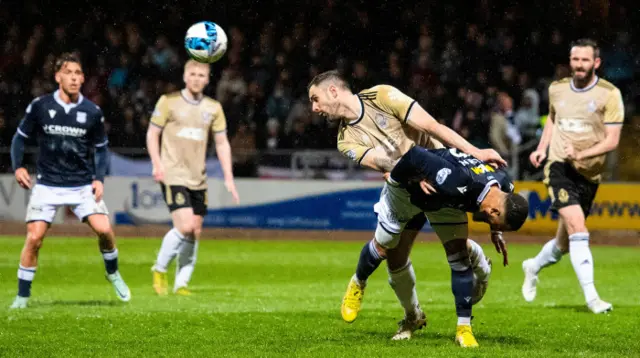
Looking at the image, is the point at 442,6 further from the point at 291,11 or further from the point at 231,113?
the point at 231,113

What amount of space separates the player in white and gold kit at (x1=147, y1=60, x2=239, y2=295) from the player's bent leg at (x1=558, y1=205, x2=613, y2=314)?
12.4 feet

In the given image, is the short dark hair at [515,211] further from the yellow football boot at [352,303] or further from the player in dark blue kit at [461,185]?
the yellow football boot at [352,303]

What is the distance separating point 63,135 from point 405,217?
164 inches

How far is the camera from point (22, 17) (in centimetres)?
2794

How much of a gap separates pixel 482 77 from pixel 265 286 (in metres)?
11.5

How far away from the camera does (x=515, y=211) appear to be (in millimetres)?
6926

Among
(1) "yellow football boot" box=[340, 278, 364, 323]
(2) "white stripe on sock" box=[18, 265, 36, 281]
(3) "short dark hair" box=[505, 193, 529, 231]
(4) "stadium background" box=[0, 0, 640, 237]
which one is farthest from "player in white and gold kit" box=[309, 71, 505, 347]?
(4) "stadium background" box=[0, 0, 640, 237]

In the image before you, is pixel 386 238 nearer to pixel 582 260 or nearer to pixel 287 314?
pixel 287 314

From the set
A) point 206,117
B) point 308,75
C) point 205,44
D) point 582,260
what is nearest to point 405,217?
point 582,260

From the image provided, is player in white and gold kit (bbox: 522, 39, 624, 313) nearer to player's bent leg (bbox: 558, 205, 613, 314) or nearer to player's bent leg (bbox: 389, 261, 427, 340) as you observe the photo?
player's bent leg (bbox: 558, 205, 613, 314)

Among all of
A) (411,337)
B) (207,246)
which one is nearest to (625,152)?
(207,246)

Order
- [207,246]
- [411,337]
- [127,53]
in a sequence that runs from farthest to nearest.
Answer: [127,53] < [207,246] < [411,337]

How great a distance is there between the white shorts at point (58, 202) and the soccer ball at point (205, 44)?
1.79 m

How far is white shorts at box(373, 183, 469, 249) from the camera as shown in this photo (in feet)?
25.5
